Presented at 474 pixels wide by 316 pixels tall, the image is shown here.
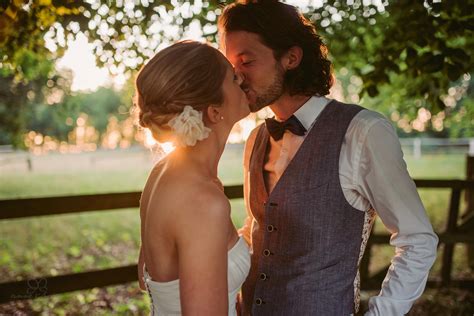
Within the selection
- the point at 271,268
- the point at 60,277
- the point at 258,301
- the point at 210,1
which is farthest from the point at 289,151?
the point at 60,277

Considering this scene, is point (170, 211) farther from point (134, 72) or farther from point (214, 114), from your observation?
point (134, 72)

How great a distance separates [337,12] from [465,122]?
7254 millimetres

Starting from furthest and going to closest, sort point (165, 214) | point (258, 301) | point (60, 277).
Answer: point (60, 277)
point (258, 301)
point (165, 214)

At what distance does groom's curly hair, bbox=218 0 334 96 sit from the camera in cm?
246

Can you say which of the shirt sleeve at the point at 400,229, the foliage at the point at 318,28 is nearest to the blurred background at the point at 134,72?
the foliage at the point at 318,28

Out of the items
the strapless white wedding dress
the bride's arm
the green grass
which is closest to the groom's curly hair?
the strapless white wedding dress

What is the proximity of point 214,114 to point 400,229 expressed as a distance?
2.94 feet

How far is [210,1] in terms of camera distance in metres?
3.08

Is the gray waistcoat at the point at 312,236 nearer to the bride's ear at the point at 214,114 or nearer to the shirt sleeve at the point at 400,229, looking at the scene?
the shirt sleeve at the point at 400,229

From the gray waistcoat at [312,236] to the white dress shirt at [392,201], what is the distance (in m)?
0.07

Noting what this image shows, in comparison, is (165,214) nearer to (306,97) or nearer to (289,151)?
(289,151)

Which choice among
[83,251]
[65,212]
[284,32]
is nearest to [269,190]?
[284,32]

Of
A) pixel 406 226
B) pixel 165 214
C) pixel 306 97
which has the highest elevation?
pixel 306 97

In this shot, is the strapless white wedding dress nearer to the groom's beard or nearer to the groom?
the groom
